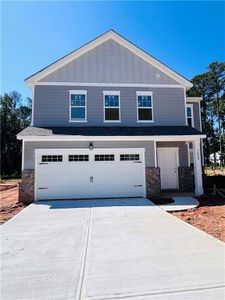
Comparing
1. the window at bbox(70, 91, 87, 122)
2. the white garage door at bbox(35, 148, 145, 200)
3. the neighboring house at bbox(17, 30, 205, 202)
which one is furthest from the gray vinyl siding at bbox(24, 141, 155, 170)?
the window at bbox(70, 91, 87, 122)

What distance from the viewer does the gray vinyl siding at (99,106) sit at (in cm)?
1284

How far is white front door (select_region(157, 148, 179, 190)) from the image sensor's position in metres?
14.1

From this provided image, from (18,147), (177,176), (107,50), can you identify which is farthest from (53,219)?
(18,147)

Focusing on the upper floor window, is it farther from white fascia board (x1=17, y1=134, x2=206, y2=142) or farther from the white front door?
white fascia board (x1=17, y1=134, x2=206, y2=142)

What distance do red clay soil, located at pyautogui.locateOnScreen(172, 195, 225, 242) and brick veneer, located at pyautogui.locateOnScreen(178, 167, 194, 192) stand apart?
334 centimetres

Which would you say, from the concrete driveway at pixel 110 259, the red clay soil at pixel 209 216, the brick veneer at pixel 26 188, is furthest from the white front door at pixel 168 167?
the brick veneer at pixel 26 188

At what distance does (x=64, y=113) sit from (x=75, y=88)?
149 centimetres

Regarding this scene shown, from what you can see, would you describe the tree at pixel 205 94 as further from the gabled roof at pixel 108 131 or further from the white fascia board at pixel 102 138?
the white fascia board at pixel 102 138

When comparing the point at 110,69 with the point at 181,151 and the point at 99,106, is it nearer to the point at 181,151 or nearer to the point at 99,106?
the point at 99,106

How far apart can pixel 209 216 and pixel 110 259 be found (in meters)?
4.54

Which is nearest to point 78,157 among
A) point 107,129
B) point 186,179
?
point 107,129

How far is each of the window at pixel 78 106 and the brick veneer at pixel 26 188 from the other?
12.3 ft

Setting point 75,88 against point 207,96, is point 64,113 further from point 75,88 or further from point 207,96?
point 207,96

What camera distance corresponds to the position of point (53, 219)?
7.79 m
